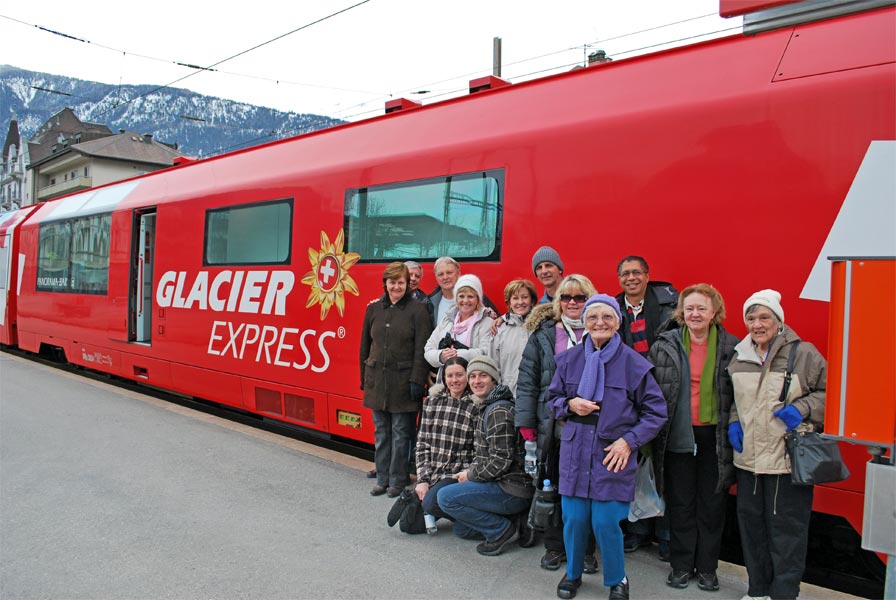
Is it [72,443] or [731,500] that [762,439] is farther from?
[72,443]

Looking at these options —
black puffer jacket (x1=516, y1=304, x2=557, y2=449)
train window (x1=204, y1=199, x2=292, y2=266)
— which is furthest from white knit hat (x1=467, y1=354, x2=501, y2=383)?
train window (x1=204, y1=199, x2=292, y2=266)

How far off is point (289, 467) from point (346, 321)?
1.35m

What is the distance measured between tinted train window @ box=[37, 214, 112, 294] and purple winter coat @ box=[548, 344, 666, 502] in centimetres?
855

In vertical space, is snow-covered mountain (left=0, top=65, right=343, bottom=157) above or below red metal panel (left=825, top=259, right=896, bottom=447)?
above

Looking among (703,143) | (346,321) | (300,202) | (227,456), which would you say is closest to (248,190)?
(300,202)

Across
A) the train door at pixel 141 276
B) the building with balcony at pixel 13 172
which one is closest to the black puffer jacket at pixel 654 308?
the train door at pixel 141 276

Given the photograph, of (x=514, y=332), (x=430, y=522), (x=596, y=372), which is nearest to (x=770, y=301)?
(x=596, y=372)

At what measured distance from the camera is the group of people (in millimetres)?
3031

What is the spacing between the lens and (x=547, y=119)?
4496 millimetres

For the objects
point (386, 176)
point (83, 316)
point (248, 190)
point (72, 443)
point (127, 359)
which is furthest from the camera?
point (83, 316)

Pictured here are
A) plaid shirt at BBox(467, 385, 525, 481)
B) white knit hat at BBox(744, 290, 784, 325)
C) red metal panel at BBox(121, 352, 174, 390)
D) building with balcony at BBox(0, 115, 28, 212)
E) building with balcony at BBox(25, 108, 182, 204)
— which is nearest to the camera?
white knit hat at BBox(744, 290, 784, 325)

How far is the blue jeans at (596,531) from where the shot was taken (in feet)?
10.4

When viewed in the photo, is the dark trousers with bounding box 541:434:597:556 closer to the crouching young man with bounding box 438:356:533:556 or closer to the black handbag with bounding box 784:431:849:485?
the crouching young man with bounding box 438:356:533:556

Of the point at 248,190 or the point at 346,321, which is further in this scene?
the point at 248,190
